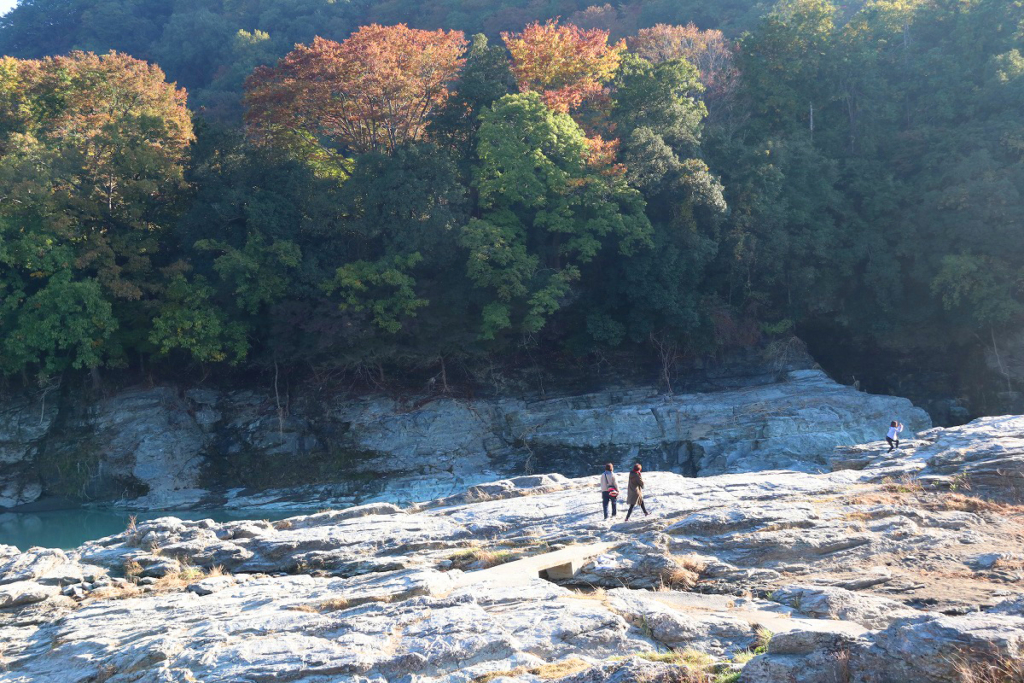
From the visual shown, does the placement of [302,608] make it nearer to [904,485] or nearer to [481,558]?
[481,558]

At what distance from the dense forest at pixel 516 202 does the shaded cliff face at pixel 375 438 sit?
5.88ft

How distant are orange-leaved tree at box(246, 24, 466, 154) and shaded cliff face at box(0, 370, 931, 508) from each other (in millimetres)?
9848

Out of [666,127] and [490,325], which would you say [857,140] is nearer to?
[666,127]

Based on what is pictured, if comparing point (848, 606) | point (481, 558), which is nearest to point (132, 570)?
point (481, 558)

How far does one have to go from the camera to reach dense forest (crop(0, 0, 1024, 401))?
29.7 meters

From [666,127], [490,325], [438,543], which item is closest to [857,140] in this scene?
[666,127]

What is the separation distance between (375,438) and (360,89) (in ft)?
39.3

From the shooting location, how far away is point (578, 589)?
39.3 feet

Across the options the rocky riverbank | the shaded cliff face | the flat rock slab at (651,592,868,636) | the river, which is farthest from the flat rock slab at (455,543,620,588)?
the shaded cliff face

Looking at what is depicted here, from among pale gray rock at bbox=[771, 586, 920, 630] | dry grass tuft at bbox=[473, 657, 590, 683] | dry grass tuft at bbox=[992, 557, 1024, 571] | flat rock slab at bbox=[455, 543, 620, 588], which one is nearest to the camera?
dry grass tuft at bbox=[473, 657, 590, 683]

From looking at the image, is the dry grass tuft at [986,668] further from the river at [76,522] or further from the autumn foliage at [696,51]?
the autumn foliage at [696,51]

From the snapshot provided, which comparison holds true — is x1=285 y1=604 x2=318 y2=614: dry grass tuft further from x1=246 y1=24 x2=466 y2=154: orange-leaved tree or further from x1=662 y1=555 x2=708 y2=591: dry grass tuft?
x1=246 y1=24 x2=466 y2=154: orange-leaved tree

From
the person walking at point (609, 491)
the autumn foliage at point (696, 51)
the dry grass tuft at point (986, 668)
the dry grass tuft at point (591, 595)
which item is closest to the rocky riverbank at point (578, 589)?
the dry grass tuft at point (986, 668)

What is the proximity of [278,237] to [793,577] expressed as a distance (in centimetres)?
2266
